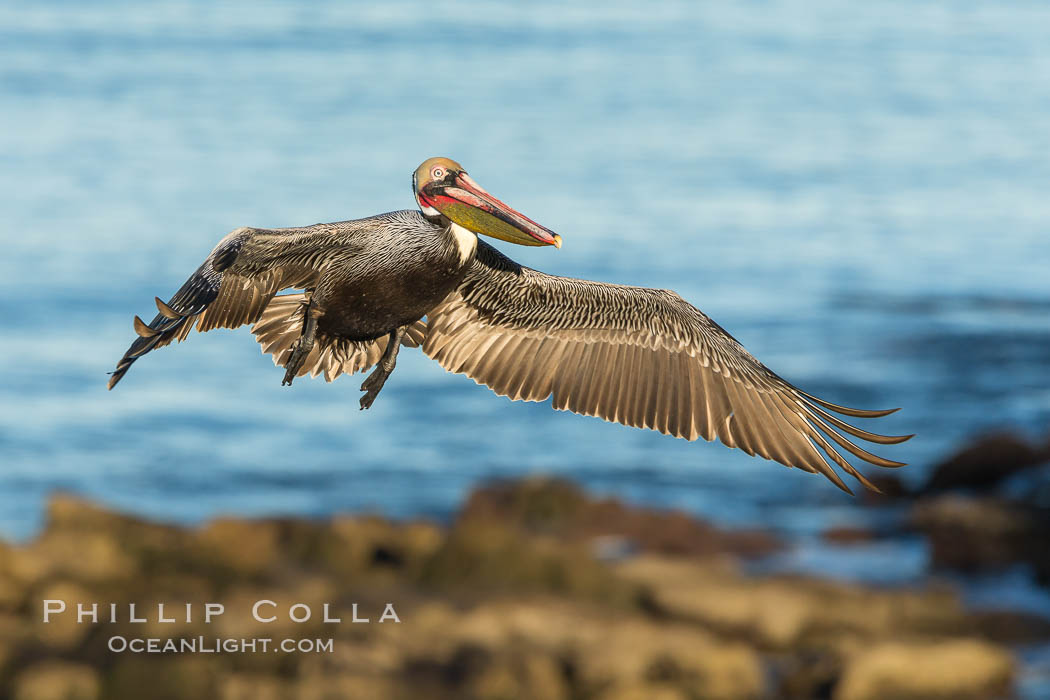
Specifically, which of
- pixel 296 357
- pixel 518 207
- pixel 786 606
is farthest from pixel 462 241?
pixel 518 207

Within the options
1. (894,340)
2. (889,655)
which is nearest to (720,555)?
(889,655)

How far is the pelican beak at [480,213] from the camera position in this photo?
7.60 metres

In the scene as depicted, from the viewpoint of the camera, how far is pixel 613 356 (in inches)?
376

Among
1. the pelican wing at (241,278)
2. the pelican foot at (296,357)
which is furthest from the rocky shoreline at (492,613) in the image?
the pelican wing at (241,278)

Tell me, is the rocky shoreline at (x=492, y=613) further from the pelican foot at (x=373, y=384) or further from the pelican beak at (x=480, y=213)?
the pelican beak at (x=480, y=213)

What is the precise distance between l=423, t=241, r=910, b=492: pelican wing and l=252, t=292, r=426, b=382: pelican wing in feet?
1.99

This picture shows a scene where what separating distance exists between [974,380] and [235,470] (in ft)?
62.6

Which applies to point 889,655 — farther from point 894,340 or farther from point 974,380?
point 894,340

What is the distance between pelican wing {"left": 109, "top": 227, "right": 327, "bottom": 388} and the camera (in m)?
7.23

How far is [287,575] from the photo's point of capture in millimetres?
22578

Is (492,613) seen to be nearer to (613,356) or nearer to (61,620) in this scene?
(61,620)

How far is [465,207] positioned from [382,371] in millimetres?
1202

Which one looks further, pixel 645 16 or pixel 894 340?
pixel 645 16

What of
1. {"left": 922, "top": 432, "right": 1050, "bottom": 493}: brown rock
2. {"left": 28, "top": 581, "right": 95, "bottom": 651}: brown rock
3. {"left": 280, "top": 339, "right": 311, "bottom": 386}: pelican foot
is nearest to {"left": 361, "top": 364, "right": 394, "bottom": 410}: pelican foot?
{"left": 280, "top": 339, "right": 311, "bottom": 386}: pelican foot
